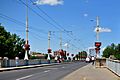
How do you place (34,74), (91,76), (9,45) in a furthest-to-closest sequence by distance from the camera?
(9,45)
(34,74)
(91,76)

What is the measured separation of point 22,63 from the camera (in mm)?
63719

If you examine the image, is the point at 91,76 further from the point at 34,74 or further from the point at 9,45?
the point at 9,45

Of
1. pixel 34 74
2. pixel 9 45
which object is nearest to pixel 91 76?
pixel 34 74

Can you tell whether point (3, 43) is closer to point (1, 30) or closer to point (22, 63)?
point (1, 30)

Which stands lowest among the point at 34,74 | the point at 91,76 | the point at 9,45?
the point at 91,76

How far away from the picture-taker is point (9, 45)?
110875mm

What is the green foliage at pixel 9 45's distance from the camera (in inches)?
4179

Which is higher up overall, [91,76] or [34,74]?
[34,74]

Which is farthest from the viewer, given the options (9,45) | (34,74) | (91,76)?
(9,45)

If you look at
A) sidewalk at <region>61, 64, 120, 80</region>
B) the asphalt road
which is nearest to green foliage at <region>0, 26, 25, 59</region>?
the asphalt road

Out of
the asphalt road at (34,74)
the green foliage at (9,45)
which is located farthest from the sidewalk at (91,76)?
the green foliage at (9,45)

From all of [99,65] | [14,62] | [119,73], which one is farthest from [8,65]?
[119,73]

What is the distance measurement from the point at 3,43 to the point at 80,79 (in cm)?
8305

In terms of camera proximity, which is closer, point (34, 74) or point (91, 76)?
point (91, 76)
